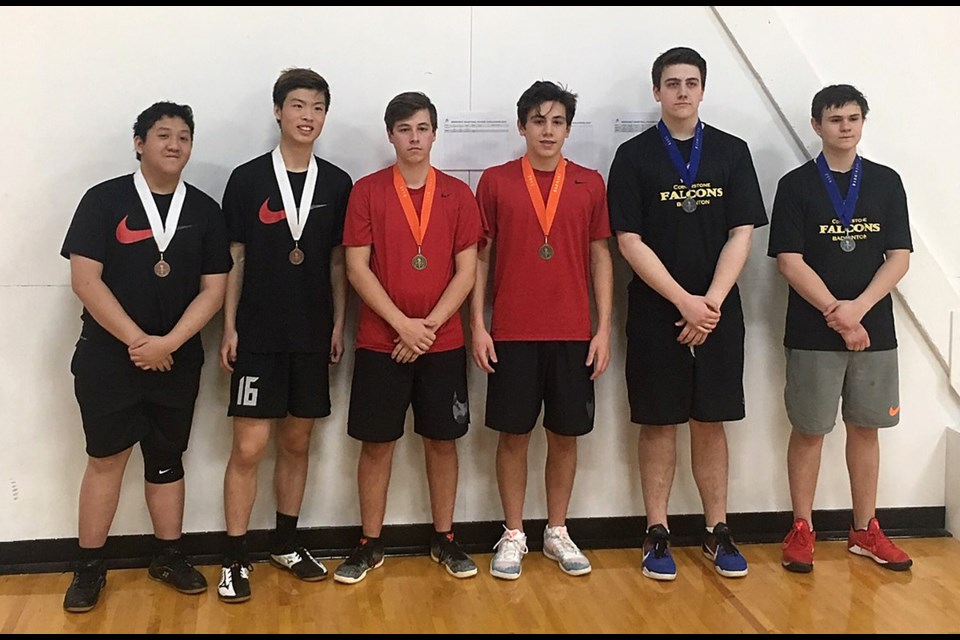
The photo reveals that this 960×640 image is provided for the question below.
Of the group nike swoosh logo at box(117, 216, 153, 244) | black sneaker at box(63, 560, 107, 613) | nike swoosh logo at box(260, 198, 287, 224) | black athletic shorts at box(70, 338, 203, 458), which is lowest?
black sneaker at box(63, 560, 107, 613)

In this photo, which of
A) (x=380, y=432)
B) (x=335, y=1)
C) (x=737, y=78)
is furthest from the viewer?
(x=737, y=78)

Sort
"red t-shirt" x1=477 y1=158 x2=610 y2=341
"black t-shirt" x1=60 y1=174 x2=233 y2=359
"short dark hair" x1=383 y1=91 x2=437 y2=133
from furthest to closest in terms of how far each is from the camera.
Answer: "red t-shirt" x1=477 y1=158 x2=610 y2=341 → "short dark hair" x1=383 y1=91 x2=437 y2=133 → "black t-shirt" x1=60 y1=174 x2=233 y2=359

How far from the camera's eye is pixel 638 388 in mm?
3029

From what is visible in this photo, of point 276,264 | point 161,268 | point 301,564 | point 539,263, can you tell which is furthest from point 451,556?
point 161,268

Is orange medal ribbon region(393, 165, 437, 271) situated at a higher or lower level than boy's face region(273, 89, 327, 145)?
lower

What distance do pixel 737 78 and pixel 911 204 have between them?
94 cm

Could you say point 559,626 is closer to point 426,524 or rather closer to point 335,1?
point 426,524

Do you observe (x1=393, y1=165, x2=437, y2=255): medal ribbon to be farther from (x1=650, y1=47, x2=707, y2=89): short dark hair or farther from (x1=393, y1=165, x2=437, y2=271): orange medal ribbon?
(x1=650, y1=47, x2=707, y2=89): short dark hair

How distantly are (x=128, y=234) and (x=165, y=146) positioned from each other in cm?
33

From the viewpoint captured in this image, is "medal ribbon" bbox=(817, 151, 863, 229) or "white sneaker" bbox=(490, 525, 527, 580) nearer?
"white sneaker" bbox=(490, 525, 527, 580)

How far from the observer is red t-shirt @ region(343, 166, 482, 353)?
285cm

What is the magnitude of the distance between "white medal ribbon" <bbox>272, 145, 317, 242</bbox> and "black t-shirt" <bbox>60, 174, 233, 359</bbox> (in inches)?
11.4

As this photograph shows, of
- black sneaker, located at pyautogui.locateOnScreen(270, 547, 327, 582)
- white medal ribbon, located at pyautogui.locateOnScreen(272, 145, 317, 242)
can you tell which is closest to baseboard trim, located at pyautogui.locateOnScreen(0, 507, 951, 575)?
black sneaker, located at pyautogui.locateOnScreen(270, 547, 327, 582)

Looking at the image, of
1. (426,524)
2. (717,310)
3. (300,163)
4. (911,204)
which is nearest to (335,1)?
(300,163)
